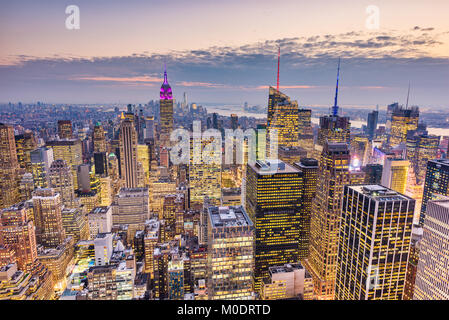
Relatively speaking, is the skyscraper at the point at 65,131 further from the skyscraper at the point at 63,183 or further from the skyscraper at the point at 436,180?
the skyscraper at the point at 436,180

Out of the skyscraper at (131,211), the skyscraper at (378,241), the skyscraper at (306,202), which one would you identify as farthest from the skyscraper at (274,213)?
the skyscraper at (131,211)

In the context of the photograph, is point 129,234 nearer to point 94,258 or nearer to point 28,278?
point 94,258

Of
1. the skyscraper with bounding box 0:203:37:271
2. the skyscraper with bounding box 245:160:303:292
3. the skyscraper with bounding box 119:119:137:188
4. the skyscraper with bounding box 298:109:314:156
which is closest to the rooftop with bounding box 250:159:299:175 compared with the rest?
the skyscraper with bounding box 245:160:303:292

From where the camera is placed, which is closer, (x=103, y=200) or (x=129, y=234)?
(x=129, y=234)

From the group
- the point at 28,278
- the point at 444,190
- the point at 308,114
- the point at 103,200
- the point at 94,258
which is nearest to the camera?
the point at 28,278

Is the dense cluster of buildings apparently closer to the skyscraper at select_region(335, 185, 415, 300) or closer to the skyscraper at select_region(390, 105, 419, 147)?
the skyscraper at select_region(335, 185, 415, 300)
